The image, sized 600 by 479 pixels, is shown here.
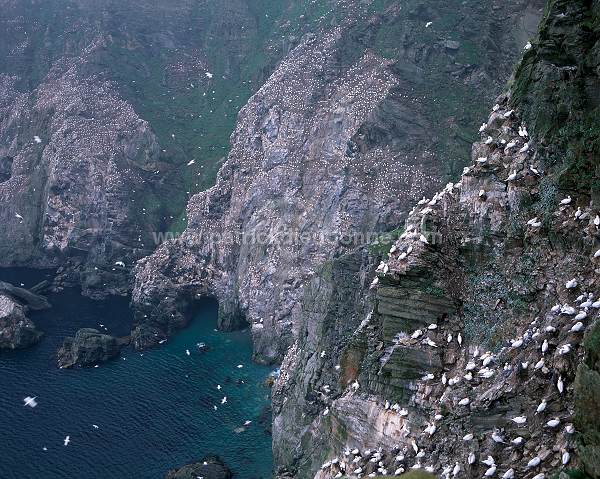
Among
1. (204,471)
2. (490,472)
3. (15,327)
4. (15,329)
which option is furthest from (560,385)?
(15,327)

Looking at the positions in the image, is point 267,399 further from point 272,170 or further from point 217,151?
point 217,151

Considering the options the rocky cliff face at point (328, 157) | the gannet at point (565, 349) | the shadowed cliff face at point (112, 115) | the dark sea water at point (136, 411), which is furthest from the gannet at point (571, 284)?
the shadowed cliff face at point (112, 115)

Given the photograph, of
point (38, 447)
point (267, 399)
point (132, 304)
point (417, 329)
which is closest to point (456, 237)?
point (417, 329)

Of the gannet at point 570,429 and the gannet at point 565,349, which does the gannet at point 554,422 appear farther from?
the gannet at point 565,349

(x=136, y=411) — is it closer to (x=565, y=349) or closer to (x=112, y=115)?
(x=565, y=349)

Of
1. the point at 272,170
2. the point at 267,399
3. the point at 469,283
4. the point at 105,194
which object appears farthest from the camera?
the point at 105,194
